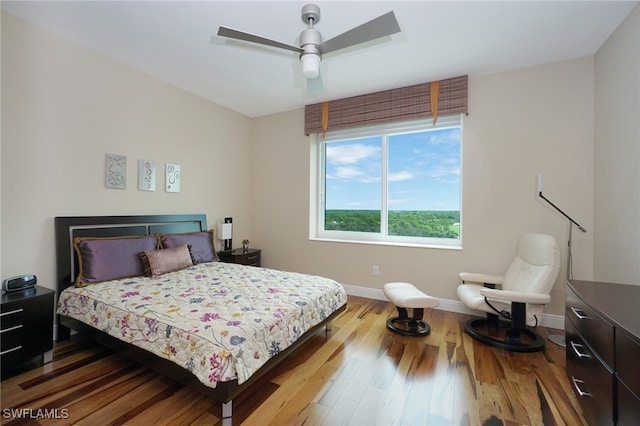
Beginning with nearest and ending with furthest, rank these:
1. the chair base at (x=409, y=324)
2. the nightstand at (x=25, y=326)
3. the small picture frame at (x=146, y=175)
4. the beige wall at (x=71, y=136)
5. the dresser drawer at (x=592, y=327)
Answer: the dresser drawer at (x=592, y=327) < the nightstand at (x=25, y=326) < the beige wall at (x=71, y=136) < the chair base at (x=409, y=324) < the small picture frame at (x=146, y=175)

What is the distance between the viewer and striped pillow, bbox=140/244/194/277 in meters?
2.79

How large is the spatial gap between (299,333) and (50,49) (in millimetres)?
3233

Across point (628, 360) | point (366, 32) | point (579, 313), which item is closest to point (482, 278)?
point (579, 313)

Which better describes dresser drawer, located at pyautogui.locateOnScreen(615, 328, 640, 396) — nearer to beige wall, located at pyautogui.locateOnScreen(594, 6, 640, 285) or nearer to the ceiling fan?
beige wall, located at pyautogui.locateOnScreen(594, 6, 640, 285)

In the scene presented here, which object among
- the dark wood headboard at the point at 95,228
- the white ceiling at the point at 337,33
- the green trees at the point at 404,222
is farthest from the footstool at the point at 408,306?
the dark wood headboard at the point at 95,228

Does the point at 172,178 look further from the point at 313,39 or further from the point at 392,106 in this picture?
the point at 392,106

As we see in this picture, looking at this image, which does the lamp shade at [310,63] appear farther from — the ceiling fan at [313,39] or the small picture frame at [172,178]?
the small picture frame at [172,178]

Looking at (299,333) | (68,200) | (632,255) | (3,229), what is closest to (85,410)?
(299,333)

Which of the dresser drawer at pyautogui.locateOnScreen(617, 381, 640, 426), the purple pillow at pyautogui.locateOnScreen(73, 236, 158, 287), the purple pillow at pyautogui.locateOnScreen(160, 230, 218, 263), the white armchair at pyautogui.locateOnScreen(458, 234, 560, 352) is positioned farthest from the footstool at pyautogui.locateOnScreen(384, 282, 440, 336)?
the purple pillow at pyautogui.locateOnScreen(73, 236, 158, 287)

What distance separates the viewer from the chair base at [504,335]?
7.81 ft

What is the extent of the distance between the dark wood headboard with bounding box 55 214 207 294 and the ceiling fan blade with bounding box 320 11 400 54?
2647 millimetres

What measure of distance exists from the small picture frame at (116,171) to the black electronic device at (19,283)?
104 cm

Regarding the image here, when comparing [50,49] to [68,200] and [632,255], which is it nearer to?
[68,200]

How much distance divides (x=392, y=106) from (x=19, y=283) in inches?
157
